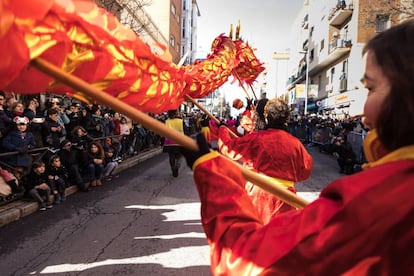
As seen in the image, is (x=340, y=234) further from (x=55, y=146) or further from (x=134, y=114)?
(x=55, y=146)

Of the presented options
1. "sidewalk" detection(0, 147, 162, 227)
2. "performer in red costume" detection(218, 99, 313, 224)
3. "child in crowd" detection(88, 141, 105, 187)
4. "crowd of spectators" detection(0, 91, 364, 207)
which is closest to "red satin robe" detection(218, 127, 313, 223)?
"performer in red costume" detection(218, 99, 313, 224)

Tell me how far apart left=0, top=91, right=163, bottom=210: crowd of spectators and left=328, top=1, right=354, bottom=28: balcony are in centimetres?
2334

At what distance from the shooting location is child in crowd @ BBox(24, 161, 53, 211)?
6539 mm

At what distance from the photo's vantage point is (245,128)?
4973 mm

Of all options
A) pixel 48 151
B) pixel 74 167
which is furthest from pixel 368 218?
pixel 74 167

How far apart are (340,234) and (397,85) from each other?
1.36 ft

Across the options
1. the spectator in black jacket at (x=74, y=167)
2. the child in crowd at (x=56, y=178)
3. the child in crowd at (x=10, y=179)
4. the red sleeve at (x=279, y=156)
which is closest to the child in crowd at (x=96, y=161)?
the spectator in black jacket at (x=74, y=167)

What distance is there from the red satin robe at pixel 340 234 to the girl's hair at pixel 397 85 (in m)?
0.08

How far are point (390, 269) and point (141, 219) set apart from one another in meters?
5.31

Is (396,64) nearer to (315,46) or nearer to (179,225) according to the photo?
(179,225)

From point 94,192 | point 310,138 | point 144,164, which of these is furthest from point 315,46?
point 94,192

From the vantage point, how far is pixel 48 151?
725 centimetres

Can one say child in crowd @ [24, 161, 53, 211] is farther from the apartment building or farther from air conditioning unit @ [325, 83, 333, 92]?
air conditioning unit @ [325, 83, 333, 92]

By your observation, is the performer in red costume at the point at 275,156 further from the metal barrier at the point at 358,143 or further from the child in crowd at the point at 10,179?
the metal barrier at the point at 358,143
